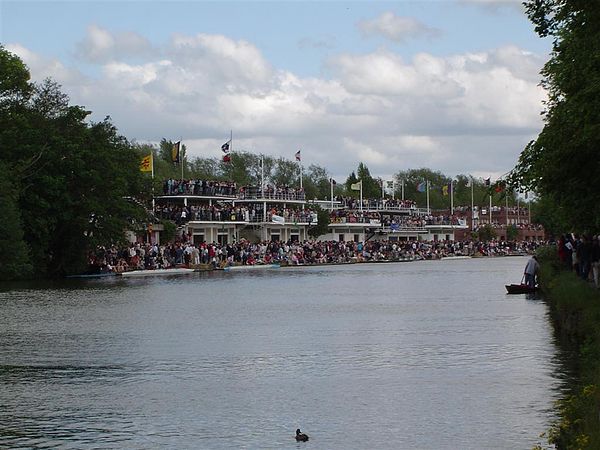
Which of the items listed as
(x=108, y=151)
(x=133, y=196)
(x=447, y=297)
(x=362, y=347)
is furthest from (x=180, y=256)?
(x=362, y=347)

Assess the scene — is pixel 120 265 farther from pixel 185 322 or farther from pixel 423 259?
pixel 423 259

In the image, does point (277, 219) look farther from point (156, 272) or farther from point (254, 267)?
point (156, 272)

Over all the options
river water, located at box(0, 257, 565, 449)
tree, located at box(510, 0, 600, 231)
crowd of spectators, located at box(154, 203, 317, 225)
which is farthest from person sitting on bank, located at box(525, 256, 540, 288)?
crowd of spectators, located at box(154, 203, 317, 225)

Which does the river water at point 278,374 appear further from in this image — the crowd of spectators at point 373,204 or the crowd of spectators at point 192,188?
the crowd of spectators at point 373,204

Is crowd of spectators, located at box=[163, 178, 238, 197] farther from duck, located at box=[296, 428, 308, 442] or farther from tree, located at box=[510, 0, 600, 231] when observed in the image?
duck, located at box=[296, 428, 308, 442]

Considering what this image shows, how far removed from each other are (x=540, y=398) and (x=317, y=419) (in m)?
4.08

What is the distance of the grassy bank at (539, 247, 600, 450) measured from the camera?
13117mm

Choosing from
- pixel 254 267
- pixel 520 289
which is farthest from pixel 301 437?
pixel 254 267

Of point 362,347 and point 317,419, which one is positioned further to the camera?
point 362,347

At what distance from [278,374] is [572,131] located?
9268 millimetres

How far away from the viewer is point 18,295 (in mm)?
48969

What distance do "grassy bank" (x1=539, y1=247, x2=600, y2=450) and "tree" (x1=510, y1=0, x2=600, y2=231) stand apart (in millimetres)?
2520

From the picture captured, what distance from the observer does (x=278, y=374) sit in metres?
23.4

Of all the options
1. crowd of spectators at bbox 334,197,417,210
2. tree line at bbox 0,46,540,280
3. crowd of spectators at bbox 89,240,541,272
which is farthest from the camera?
crowd of spectators at bbox 334,197,417,210
